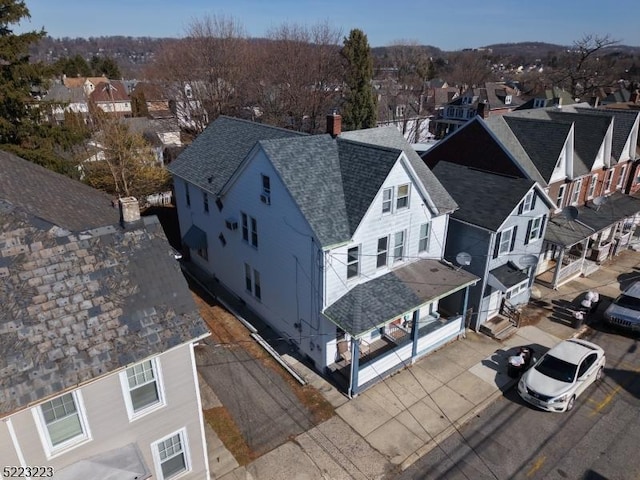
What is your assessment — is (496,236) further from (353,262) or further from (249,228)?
(249,228)

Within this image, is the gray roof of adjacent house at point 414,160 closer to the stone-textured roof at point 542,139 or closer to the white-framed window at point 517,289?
the white-framed window at point 517,289

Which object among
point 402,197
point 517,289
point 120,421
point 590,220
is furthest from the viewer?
point 590,220

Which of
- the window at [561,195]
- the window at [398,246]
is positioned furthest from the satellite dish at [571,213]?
the window at [398,246]

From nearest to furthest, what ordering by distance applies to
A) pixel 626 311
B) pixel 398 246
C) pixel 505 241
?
pixel 398 246 < pixel 626 311 < pixel 505 241

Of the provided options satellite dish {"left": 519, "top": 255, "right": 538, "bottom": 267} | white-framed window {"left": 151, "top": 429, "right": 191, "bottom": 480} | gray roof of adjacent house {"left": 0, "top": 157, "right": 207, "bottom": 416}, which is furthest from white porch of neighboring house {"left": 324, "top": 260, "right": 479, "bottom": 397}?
gray roof of adjacent house {"left": 0, "top": 157, "right": 207, "bottom": 416}

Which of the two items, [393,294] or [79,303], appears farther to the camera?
[393,294]

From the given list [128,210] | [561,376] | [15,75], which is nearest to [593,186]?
[561,376]
